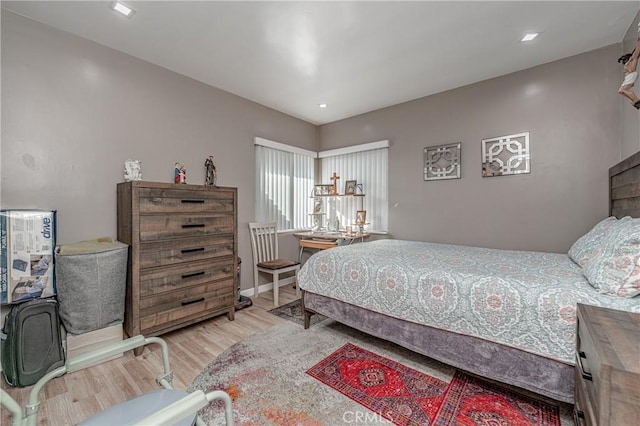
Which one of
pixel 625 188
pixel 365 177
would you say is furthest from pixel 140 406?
pixel 365 177

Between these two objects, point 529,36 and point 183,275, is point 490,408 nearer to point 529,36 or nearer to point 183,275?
point 183,275

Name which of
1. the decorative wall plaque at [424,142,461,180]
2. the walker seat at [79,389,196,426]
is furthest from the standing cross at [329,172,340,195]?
the walker seat at [79,389,196,426]

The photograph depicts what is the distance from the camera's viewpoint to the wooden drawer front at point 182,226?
2.23 m

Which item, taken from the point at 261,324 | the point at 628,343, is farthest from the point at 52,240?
the point at 628,343

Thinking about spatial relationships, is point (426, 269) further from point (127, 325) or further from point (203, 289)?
point (127, 325)

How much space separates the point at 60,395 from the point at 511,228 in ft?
13.4

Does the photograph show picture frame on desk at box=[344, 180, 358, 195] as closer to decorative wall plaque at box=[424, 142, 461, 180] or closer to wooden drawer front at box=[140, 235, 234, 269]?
decorative wall plaque at box=[424, 142, 461, 180]

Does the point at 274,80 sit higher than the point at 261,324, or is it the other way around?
the point at 274,80

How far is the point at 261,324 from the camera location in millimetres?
2740

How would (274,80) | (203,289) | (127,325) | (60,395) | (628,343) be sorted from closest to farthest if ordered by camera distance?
(628,343) < (60,395) < (127,325) < (203,289) < (274,80)

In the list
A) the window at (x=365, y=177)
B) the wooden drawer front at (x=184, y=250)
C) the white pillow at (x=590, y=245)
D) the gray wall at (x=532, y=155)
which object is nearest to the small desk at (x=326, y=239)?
the window at (x=365, y=177)

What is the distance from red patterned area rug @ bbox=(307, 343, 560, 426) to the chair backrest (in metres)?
1.89

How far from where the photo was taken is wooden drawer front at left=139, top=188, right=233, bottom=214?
87.8 inches

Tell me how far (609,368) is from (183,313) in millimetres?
2738
